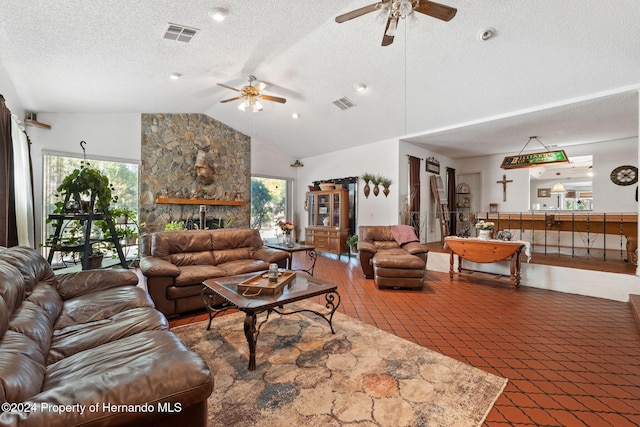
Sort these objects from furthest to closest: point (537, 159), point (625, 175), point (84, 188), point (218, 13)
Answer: point (625, 175) < point (537, 159) < point (84, 188) < point (218, 13)

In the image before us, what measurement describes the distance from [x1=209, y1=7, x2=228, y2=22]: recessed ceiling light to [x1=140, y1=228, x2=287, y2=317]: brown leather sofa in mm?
2408

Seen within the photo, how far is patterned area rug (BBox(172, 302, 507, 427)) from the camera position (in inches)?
59.3

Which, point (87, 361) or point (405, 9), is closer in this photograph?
point (87, 361)

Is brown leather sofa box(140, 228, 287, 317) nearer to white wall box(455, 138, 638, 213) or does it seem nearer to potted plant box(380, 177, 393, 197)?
potted plant box(380, 177, 393, 197)

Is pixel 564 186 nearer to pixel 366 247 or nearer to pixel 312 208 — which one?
pixel 366 247

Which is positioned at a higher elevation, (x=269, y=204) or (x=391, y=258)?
(x=269, y=204)

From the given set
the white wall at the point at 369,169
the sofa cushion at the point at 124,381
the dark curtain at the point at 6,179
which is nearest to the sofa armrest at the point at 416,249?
the white wall at the point at 369,169

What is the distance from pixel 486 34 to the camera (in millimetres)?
3033

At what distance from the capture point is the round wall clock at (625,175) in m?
5.38

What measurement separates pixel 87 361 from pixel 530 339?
3149 mm

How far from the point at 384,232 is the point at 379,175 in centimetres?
167

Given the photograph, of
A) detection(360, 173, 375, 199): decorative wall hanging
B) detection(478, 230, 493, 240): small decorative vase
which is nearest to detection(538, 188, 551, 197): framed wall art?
detection(478, 230, 493, 240): small decorative vase

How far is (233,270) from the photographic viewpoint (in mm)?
3213

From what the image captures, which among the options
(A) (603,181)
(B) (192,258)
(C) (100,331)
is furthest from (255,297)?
(A) (603,181)
